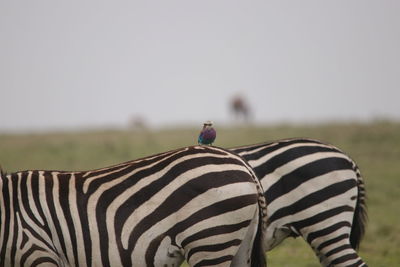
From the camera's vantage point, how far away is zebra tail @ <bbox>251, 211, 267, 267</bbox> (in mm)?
5555

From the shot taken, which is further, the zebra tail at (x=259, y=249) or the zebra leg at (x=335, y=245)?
the zebra leg at (x=335, y=245)

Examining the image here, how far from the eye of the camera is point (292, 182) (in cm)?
700

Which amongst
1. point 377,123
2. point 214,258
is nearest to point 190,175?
point 214,258

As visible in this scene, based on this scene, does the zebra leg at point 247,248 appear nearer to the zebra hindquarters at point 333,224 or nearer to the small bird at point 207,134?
the small bird at point 207,134

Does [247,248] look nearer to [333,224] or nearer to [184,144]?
[333,224]

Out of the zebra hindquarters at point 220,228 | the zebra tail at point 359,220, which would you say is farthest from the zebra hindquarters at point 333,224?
the zebra hindquarters at point 220,228

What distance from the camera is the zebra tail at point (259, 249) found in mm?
5555

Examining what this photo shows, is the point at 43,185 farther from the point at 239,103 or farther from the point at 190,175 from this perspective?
the point at 239,103

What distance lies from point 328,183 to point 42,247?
3.15 m

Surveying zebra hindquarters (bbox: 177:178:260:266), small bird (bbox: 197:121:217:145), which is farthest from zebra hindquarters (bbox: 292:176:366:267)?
zebra hindquarters (bbox: 177:178:260:266)

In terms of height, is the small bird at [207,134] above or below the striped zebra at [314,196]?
above

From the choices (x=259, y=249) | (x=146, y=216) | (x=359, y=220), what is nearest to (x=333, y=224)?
(x=359, y=220)

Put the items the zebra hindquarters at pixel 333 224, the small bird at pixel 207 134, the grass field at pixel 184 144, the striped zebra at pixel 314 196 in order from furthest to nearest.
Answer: the grass field at pixel 184 144, the striped zebra at pixel 314 196, the zebra hindquarters at pixel 333 224, the small bird at pixel 207 134

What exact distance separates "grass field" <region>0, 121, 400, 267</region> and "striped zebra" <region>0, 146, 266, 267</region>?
33.7 ft
